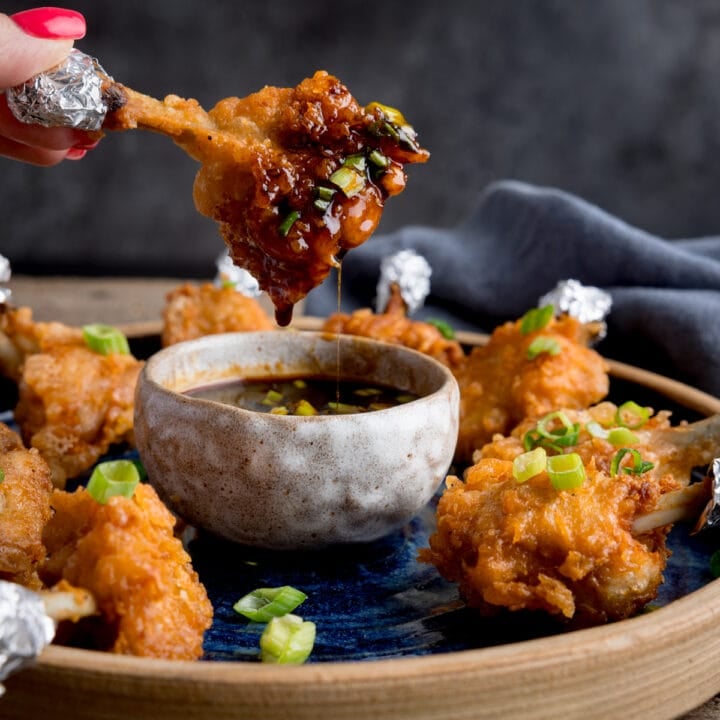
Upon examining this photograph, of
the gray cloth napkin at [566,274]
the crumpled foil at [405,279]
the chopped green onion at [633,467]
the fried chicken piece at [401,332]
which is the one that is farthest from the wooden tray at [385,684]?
the crumpled foil at [405,279]

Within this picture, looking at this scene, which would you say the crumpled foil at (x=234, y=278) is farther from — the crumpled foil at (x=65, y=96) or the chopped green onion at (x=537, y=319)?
the crumpled foil at (x=65, y=96)

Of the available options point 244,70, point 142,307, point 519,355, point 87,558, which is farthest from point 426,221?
point 87,558

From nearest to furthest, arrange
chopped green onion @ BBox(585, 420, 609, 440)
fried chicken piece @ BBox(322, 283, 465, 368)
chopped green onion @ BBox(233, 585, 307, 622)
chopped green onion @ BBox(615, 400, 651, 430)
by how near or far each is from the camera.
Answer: chopped green onion @ BBox(233, 585, 307, 622)
chopped green onion @ BBox(585, 420, 609, 440)
chopped green onion @ BBox(615, 400, 651, 430)
fried chicken piece @ BBox(322, 283, 465, 368)

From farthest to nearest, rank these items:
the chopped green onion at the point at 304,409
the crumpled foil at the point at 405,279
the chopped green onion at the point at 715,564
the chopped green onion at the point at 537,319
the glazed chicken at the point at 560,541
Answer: the crumpled foil at the point at 405,279 → the chopped green onion at the point at 537,319 → the chopped green onion at the point at 304,409 → the chopped green onion at the point at 715,564 → the glazed chicken at the point at 560,541

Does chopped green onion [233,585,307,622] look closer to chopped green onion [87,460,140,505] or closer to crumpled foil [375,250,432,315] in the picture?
chopped green onion [87,460,140,505]

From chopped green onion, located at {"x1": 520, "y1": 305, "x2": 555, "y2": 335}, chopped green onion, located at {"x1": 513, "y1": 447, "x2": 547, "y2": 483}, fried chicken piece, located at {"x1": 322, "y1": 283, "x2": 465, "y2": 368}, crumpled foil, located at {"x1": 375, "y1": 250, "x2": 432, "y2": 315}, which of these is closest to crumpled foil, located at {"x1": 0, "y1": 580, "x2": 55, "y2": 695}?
chopped green onion, located at {"x1": 513, "y1": 447, "x2": 547, "y2": 483}

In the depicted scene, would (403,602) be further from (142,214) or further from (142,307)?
(142,214)
